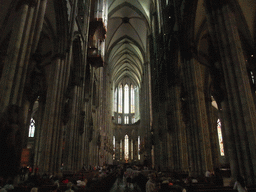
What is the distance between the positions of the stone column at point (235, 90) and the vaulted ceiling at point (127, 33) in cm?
2351

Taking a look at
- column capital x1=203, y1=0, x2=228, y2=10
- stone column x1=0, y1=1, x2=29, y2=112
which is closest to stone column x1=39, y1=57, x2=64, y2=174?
stone column x1=0, y1=1, x2=29, y2=112

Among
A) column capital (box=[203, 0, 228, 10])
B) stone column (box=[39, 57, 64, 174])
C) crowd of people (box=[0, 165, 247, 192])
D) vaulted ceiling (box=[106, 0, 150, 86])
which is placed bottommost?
crowd of people (box=[0, 165, 247, 192])

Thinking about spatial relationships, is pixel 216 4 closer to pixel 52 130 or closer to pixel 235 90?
pixel 235 90

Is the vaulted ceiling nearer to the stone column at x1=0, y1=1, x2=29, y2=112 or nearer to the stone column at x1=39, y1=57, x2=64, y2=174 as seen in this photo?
the stone column at x1=39, y1=57, x2=64, y2=174

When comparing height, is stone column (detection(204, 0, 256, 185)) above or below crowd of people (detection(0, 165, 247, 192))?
above

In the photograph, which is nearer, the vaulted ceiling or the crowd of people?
the crowd of people

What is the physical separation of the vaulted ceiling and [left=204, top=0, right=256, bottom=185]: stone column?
77.1ft

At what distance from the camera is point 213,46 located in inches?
295

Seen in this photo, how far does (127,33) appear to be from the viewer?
1475 inches

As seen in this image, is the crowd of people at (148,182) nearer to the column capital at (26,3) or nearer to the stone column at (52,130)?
the stone column at (52,130)

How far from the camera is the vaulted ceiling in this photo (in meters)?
30.4

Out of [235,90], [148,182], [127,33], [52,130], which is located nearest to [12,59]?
[52,130]

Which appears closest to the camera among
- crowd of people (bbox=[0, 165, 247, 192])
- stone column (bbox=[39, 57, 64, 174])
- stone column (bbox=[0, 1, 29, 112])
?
crowd of people (bbox=[0, 165, 247, 192])

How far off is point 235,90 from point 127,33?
3324cm
